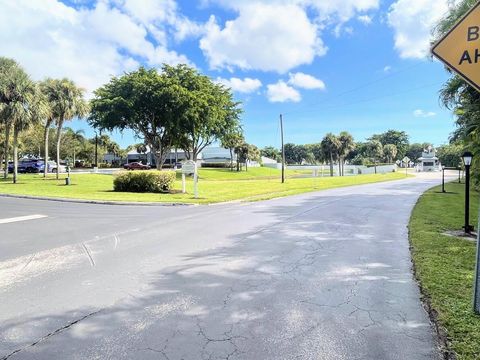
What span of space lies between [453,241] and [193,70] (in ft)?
127

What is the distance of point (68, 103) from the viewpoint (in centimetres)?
3144

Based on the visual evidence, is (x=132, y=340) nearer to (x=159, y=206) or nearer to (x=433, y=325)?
(x=433, y=325)

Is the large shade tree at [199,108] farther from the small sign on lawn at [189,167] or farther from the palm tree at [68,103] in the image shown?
the small sign on lawn at [189,167]

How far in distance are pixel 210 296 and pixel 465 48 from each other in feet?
13.1

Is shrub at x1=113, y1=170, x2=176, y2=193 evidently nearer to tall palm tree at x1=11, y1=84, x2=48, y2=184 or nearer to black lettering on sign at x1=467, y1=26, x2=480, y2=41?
tall palm tree at x1=11, y1=84, x2=48, y2=184

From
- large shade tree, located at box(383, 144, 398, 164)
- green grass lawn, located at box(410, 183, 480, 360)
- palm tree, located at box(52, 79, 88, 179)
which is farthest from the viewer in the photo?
large shade tree, located at box(383, 144, 398, 164)

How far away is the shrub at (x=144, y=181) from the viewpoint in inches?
915

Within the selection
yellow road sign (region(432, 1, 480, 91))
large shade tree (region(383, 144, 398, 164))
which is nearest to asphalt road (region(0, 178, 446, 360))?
yellow road sign (region(432, 1, 480, 91))

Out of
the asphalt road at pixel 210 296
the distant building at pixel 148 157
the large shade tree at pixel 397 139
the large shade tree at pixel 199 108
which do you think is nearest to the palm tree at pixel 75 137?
the distant building at pixel 148 157

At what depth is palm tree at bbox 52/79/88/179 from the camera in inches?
1232

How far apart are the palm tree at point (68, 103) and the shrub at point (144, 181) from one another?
38.3 feet

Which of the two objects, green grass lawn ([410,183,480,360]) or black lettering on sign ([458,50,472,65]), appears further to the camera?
black lettering on sign ([458,50,472,65])

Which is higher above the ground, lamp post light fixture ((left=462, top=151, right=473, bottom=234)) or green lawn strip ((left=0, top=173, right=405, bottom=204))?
lamp post light fixture ((left=462, top=151, right=473, bottom=234))

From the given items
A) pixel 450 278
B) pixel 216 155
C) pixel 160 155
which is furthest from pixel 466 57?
pixel 216 155
